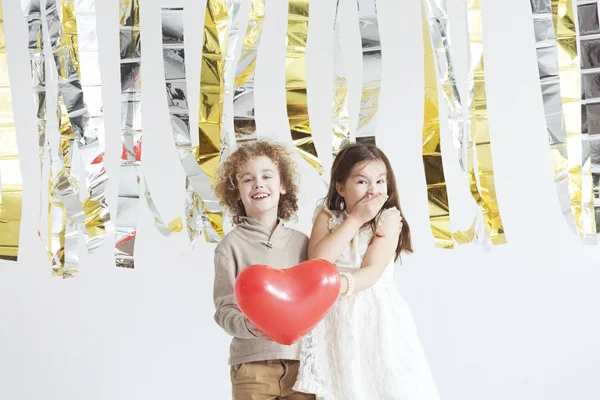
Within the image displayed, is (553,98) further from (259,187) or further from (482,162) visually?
(259,187)

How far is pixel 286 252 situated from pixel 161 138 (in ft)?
2.44

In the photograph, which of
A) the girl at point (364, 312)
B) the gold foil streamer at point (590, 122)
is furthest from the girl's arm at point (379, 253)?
the gold foil streamer at point (590, 122)

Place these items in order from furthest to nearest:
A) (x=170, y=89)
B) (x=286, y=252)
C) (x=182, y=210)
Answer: (x=182, y=210), (x=170, y=89), (x=286, y=252)

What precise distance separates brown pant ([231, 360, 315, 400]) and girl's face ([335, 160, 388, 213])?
12.0 inches

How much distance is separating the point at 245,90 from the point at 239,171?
38 cm

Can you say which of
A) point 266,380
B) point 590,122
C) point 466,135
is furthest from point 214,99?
point 590,122

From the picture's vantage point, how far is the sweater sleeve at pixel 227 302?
1.30 meters

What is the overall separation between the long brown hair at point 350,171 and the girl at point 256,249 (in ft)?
0.25

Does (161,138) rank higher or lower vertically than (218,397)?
higher

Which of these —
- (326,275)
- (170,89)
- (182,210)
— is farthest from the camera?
(182,210)

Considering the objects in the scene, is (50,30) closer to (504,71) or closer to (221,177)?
(221,177)

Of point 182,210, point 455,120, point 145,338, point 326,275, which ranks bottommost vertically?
point 145,338

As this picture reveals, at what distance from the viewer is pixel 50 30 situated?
5.89ft

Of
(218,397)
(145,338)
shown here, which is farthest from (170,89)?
(218,397)
